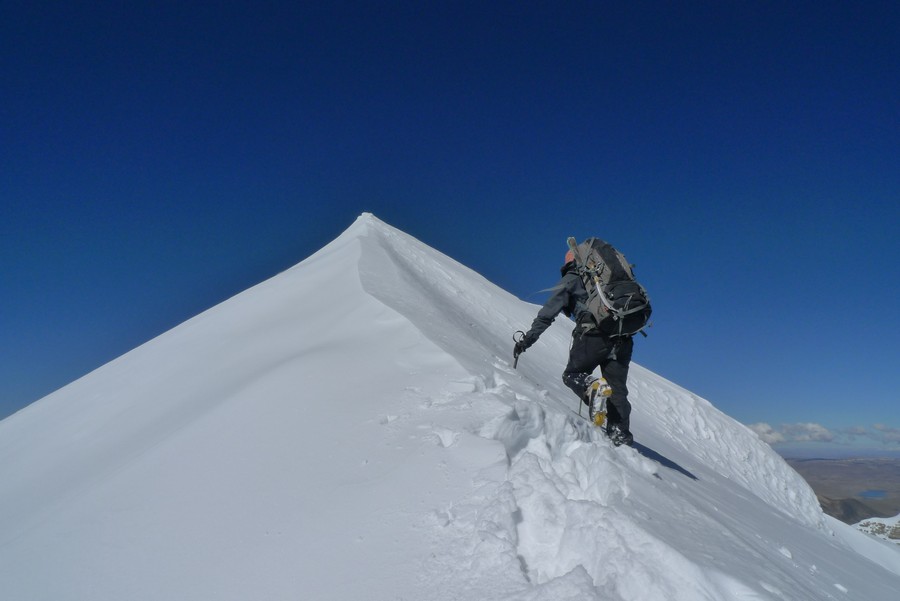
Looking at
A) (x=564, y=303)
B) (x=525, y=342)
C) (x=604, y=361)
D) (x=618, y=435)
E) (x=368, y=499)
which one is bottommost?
(x=368, y=499)

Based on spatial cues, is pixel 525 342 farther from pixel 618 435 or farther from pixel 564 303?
pixel 618 435

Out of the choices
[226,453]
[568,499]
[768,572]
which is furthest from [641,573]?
[226,453]

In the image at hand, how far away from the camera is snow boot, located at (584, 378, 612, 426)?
5863 millimetres

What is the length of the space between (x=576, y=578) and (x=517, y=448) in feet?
4.66

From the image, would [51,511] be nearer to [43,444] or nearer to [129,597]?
[129,597]

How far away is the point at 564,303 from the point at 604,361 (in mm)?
835

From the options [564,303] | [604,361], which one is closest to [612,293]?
[564,303]

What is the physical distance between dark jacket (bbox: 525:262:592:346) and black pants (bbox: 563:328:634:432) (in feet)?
0.94

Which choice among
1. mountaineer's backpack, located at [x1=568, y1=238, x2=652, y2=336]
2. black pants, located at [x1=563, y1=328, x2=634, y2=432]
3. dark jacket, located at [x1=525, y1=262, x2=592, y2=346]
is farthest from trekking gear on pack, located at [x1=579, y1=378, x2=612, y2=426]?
dark jacket, located at [x1=525, y1=262, x2=592, y2=346]

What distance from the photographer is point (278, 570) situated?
3.02 meters

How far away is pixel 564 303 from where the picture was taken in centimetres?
629

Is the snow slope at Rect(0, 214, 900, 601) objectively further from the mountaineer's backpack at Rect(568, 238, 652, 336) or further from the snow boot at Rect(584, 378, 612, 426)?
the mountaineer's backpack at Rect(568, 238, 652, 336)

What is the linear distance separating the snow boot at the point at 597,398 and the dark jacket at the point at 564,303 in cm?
76

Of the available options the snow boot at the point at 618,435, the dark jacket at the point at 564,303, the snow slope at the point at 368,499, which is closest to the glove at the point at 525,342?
the dark jacket at the point at 564,303
